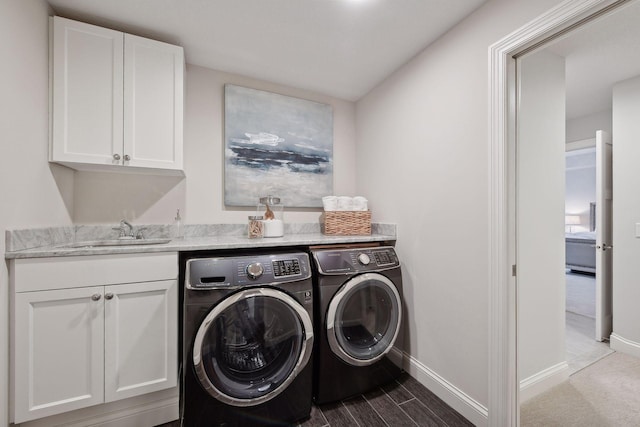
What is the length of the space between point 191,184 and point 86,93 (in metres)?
0.80

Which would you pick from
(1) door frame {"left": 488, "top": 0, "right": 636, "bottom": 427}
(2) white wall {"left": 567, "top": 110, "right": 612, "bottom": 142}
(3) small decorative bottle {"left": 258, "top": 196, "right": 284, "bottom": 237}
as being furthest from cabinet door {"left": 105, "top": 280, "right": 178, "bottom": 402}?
(2) white wall {"left": 567, "top": 110, "right": 612, "bottom": 142}

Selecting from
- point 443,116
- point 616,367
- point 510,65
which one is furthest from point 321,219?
point 616,367

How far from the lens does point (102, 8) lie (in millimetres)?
1490

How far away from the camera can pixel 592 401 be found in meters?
1.68

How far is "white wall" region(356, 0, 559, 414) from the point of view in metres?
1.45

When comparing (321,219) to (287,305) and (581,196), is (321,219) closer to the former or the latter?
(287,305)

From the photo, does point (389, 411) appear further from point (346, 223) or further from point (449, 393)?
point (346, 223)

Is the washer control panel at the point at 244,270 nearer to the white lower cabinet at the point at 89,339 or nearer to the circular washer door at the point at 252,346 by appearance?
the circular washer door at the point at 252,346

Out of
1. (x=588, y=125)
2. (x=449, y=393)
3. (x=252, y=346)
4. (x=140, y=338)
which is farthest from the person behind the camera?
(x=588, y=125)

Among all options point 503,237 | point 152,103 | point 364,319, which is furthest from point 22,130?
point 503,237

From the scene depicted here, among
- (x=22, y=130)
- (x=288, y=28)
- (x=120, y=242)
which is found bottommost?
(x=120, y=242)

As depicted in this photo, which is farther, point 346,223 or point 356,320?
point 346,223

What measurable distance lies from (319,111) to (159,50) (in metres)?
1.33

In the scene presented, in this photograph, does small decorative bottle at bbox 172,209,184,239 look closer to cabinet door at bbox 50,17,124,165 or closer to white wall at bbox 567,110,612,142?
cabinet door at bbox 50,17,124,165
